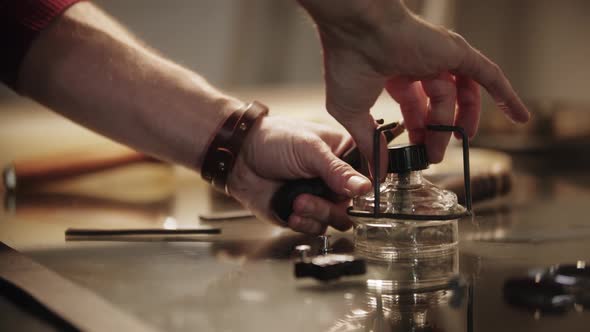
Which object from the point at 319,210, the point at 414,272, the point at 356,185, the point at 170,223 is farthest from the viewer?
the point at 170,223

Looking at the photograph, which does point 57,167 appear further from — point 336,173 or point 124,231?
point 336,173

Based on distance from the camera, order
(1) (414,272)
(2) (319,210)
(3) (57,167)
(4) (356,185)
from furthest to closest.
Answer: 1. (3) (57,167)
2. (2) (319,210)
3. (4) (356,185)
4. (1) (414,272)

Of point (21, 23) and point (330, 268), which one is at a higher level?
point (21, 23)

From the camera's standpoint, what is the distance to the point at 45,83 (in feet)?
3.83

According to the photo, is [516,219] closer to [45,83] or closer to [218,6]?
[45,83]

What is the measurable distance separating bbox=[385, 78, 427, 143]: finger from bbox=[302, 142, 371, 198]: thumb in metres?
0.11

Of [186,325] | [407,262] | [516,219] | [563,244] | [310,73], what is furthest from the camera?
[310,73]

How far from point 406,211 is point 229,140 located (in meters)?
0.32

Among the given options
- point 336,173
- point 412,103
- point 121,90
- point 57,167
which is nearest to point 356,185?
point 336,173

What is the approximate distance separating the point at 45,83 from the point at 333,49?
544 millimetres

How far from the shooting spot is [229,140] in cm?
105

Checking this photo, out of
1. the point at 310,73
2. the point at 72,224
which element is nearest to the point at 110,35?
the point at 72,224

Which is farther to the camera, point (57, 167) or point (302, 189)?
point (57, 167)

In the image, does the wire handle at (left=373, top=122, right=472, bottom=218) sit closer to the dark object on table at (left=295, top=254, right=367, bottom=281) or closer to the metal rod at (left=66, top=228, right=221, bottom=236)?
the dark object on table at (left=295, top=254, right=367, bottom=281)
